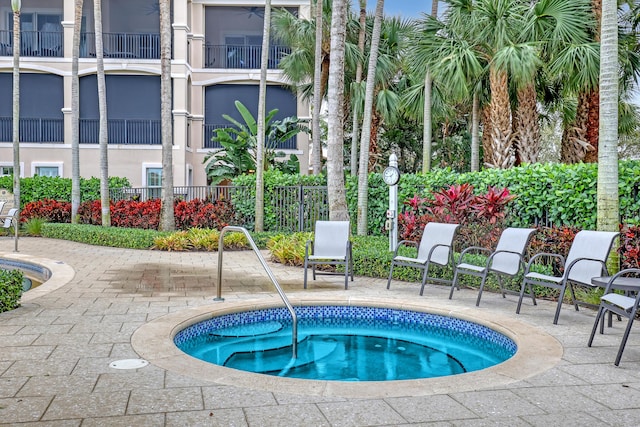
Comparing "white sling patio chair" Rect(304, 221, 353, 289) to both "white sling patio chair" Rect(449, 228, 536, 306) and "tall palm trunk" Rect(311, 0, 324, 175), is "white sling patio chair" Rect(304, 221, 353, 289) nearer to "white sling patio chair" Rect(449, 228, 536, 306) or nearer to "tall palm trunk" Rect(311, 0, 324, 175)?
"white sling patio chair" Rect(449, 228, 536, 306)

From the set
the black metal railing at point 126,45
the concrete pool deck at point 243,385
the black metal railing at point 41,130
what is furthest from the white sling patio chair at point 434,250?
the black metal railing at point 41,130

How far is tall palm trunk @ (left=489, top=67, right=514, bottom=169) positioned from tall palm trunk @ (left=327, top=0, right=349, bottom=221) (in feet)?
15.4

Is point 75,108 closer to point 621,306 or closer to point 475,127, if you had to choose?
point 475,127

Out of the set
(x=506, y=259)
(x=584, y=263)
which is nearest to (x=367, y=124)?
(x=506, y=259)

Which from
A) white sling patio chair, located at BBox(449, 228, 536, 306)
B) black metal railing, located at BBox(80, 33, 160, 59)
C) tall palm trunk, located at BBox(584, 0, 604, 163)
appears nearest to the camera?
white sling patio chair, located at BBox(449, 228, 536, 306)

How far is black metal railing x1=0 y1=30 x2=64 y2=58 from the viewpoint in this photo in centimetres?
2416

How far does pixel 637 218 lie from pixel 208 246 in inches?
375

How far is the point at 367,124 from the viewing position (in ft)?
44.0

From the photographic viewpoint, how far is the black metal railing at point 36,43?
24156 millimetres

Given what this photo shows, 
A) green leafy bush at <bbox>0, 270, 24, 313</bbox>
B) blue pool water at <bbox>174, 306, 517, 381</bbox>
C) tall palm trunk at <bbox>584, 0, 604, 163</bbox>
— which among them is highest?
tall palm trunk at <bbox>584, 0, 604, 163</bbox>

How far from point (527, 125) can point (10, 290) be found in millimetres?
12577

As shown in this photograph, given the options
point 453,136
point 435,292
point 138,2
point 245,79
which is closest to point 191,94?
point 245,79

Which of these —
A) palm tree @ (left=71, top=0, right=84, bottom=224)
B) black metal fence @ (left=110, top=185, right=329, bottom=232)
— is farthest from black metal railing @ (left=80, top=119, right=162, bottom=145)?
black metal fence @ (left=110, top=185, right=329, bottom=232)

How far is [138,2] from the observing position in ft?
81.9
